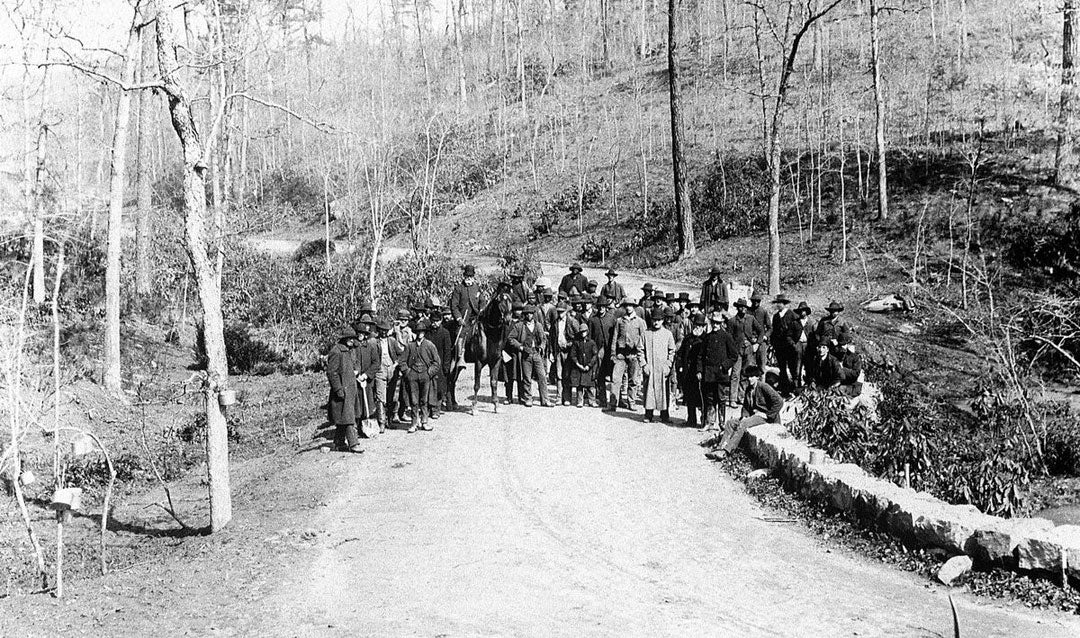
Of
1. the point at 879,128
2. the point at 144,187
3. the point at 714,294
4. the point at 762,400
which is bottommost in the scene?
the point at 762,400

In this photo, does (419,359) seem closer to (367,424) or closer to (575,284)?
(367,424)

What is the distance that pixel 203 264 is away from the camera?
1048cm

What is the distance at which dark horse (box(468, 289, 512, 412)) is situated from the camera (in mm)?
15969

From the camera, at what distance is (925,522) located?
9.14 m

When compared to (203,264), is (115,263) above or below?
above

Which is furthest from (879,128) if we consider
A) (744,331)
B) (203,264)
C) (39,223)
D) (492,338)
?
(203,264)

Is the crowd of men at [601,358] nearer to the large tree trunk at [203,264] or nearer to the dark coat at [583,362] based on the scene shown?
the dark coat at [583,362]

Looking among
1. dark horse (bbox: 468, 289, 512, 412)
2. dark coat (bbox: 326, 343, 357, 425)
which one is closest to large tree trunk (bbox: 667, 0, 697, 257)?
dark horse (bbox: 468, 289, 512, 412)

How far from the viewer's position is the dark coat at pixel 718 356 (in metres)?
14.5

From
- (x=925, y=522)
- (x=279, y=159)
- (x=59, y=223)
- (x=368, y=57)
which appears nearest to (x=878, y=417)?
(x=925, y=522)

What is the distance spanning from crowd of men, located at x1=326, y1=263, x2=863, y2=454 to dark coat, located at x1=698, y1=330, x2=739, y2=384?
2 centimetres

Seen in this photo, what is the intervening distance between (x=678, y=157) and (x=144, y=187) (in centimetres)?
1646

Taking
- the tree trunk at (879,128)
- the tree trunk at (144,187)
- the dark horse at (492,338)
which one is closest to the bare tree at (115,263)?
the tree trunk at (144,187)

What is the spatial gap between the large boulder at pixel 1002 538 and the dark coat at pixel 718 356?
5.98 metres
